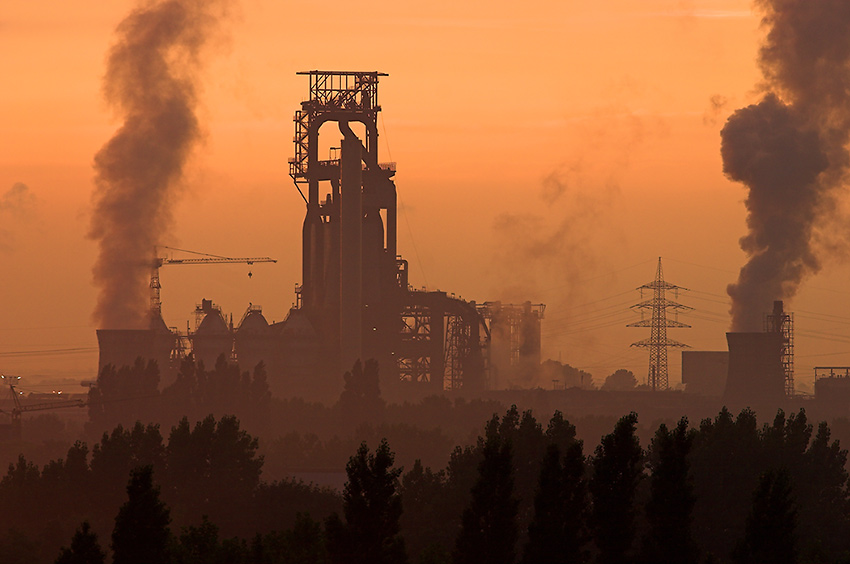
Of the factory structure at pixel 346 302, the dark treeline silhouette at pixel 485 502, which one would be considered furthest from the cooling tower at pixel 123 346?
the dark treeline silhouette at pixel 485 502

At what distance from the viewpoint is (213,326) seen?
145 metres

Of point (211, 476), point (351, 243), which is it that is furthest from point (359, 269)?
point (211, 476)

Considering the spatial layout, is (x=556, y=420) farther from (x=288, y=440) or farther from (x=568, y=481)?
(x=288, y=440)

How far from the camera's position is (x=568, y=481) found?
171 feet

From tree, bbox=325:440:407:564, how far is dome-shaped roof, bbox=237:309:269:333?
88.1m

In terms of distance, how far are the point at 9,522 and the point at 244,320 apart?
240 ft

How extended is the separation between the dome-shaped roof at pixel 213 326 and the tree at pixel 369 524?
93.9 metres

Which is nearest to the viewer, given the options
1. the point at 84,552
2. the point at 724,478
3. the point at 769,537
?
the point at 84,552

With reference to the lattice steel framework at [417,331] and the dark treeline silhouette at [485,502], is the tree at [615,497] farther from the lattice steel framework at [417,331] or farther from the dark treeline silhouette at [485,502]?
the lattice steel framework at [417,331]

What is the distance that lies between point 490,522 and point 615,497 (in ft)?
13.6

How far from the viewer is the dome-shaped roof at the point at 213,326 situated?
144m

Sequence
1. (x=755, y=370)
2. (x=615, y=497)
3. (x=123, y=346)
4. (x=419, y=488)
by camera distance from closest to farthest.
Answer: (x=615, y=497) < (x=419, y=488) < (x=123, y=346) < (x=755, y=370)

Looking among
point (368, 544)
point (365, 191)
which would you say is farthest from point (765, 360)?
point (368, 544)

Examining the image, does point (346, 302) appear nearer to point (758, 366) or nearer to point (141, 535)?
point (758, 366)
